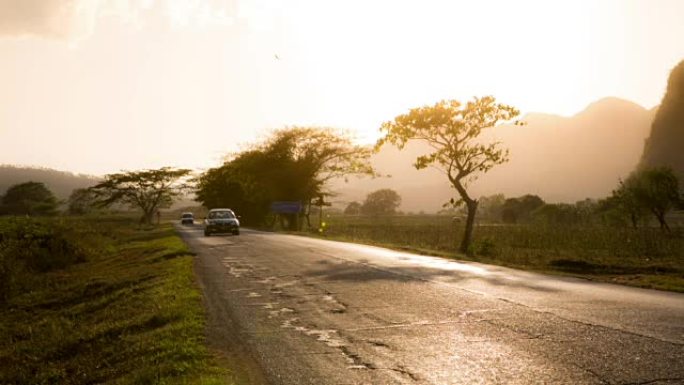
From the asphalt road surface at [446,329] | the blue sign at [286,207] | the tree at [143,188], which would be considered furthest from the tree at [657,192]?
the tree at [143,188]

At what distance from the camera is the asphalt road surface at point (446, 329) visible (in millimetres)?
5625

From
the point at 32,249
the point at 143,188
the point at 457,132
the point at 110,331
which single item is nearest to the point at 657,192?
the point at 457,132

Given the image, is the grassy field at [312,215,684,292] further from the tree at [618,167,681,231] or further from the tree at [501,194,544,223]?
the tree at [501,194,544,223]

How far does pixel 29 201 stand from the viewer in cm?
11831

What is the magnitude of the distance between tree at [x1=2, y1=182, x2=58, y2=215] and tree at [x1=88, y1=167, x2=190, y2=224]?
2544 cm

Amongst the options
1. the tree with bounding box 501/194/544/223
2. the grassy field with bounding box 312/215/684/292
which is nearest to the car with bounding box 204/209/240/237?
the grassy field with bounding box 312/215/684/292

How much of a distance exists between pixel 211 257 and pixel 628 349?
17.6 meters

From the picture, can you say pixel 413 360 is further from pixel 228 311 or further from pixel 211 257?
pixel 211 257

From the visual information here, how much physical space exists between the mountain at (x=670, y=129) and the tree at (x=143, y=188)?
333 ft

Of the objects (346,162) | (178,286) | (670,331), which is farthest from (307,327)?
(346,162)

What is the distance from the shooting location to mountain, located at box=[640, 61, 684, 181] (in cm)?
12325

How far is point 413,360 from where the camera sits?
6176mm

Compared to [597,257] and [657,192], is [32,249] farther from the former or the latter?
[657,192]

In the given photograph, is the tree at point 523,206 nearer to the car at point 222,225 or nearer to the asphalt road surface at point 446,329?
the car at point 222,225
